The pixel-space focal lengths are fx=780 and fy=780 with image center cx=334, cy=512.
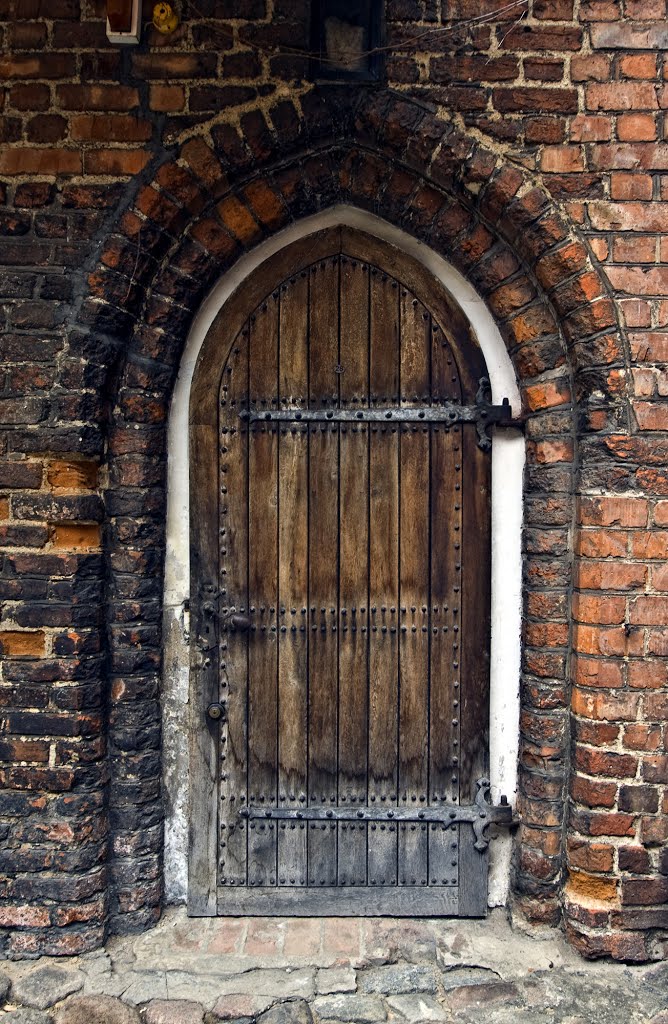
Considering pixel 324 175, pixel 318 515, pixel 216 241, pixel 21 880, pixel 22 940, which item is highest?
pixel 324 175

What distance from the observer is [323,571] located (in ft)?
9.99

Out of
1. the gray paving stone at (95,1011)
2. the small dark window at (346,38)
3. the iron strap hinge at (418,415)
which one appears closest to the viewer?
the gray paving stone at (95,1011)

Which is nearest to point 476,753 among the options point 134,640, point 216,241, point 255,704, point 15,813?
point 255,704

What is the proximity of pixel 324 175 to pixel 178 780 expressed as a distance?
2.37 m

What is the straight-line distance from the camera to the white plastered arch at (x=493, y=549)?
3020 mm

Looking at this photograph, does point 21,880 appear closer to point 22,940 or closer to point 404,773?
point 22,940

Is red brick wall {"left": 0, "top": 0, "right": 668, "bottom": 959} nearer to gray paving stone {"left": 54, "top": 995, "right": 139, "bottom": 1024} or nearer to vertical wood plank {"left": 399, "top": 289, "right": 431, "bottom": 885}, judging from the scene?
gray paving stone {"left": 54, "top": 995, "right": 139, "bottom": 1024}

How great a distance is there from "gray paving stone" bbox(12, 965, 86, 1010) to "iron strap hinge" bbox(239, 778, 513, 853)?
2.58 ft

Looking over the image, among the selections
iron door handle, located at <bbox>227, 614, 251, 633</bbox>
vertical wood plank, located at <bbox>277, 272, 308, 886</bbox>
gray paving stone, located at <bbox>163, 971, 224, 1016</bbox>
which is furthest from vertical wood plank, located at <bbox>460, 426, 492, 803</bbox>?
gray paving stone, located at <bbox>163, 971, 224, 1016</bbox>

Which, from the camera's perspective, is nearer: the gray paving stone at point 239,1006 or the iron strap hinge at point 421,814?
the gray paving stone at point 239,1006

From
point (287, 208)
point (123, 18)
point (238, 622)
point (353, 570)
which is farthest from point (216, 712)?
point (123, 18)

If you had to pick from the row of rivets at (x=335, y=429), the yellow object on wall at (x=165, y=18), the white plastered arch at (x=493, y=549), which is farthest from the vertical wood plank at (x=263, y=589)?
the yellow object on wall at (x=165, y=18)

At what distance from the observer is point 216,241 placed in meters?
2.86

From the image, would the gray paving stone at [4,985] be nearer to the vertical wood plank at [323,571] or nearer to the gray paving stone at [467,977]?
the vertical wood plank at [323,571]
